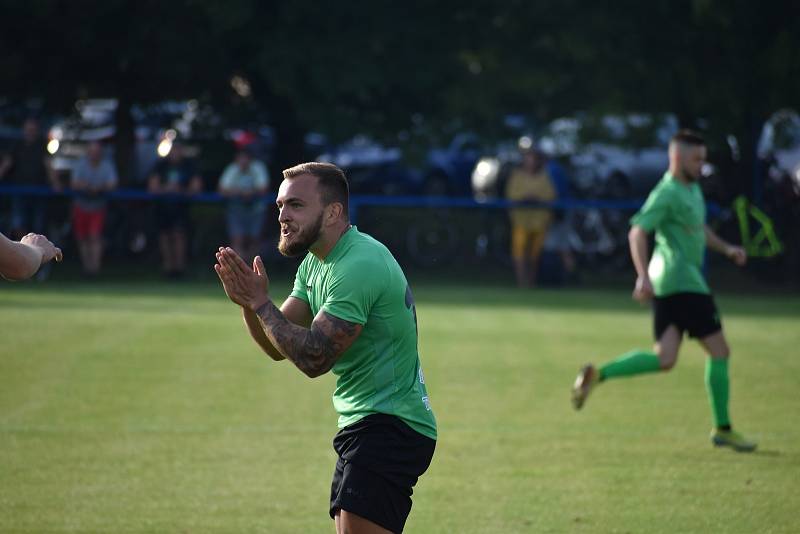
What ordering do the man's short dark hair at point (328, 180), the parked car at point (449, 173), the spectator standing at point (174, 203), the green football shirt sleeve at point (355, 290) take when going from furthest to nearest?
the parked car at point (449, 173) → the spectator standing at point (174, 203) → the man's short dark hair at point (328, 180) → the green football shirt sleeve at point (355, 290)

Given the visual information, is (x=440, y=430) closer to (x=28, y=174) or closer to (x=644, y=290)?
(x=644, y=290)

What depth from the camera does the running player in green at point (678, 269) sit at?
9836 millimetres

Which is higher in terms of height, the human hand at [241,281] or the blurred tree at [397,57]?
the blurred tree at [397,57]

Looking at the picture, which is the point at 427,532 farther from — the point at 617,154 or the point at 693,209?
the point at 617,154

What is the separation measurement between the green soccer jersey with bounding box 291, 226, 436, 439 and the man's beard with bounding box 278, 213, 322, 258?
11 centimetres

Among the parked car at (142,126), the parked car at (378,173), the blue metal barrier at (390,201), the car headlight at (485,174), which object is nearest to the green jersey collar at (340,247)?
the blue metal barrier at (390,201)

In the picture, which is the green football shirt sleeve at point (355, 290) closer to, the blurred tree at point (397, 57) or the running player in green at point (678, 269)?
the running player in green at point (678, 269)

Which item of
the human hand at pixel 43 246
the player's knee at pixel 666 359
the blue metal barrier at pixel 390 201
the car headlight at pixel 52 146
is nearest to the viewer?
the human hand at pixel 43 246

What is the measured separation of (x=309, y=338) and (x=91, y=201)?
18333 mm

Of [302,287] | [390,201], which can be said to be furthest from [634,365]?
[390,201]

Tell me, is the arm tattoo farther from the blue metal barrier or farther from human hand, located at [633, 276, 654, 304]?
the blue metal barrier

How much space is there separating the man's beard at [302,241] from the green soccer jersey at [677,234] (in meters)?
5.09

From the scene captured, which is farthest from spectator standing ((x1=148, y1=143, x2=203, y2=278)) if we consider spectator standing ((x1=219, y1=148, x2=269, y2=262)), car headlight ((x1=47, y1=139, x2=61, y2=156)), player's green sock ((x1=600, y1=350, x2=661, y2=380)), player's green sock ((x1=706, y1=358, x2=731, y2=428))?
player's green sock ((x1=706, y1=358, x2=731, y2=428))

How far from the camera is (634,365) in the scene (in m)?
10.1
